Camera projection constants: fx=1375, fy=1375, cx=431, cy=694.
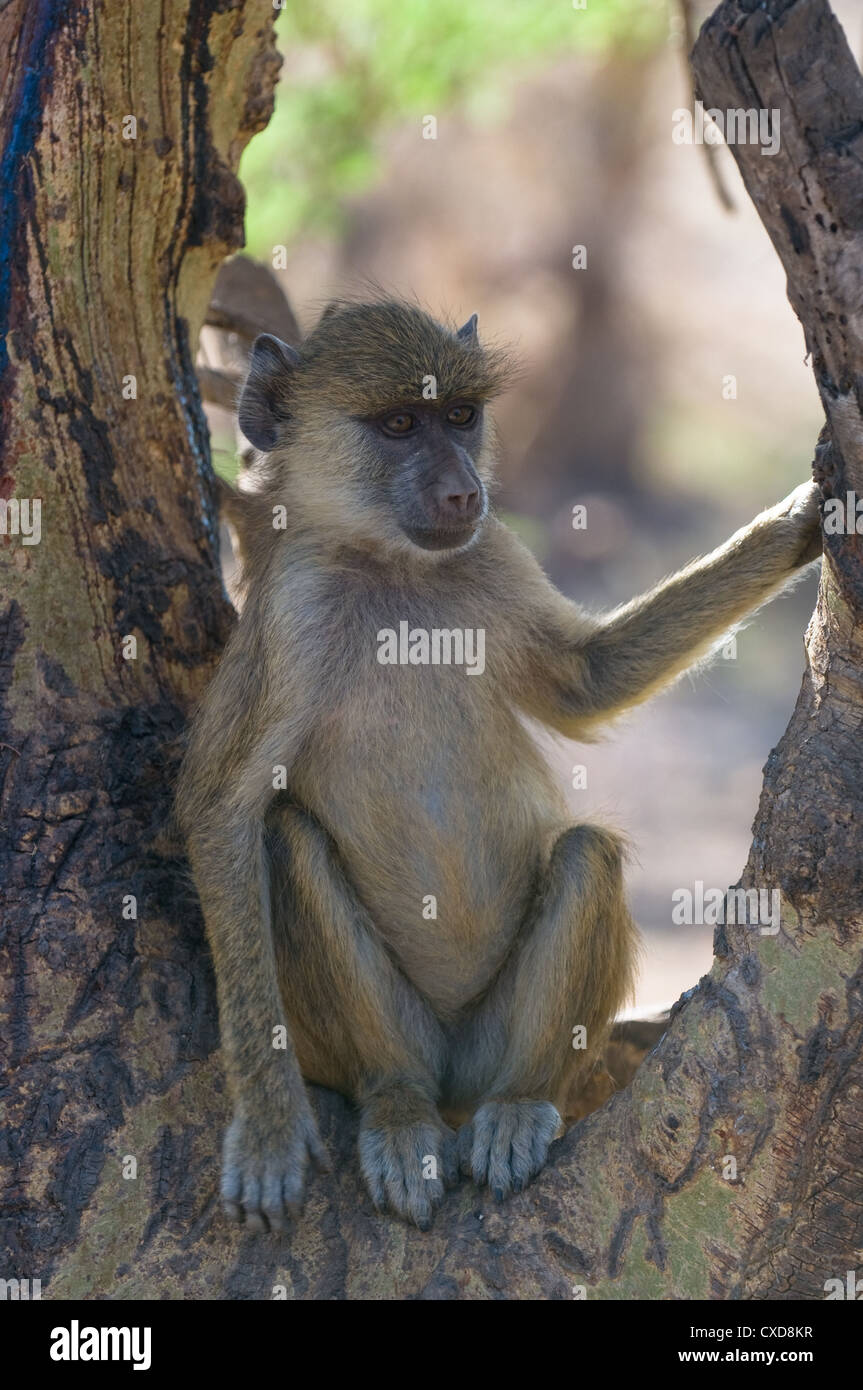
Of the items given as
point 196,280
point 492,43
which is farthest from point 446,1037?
point 492,43

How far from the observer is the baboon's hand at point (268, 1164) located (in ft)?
12.8

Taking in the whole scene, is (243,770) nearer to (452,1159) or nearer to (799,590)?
(452,1159)

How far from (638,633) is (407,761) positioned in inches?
38.3

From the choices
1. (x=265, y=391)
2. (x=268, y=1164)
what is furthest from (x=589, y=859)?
(x=265, y=391)

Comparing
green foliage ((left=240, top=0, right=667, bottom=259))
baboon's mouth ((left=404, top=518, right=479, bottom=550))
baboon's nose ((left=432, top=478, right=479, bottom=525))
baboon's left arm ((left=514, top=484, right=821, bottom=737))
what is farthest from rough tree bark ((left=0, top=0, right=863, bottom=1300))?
green foliage ((left=240, top=0, right=667, bottom=259))

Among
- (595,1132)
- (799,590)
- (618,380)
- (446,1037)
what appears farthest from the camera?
(618,380)

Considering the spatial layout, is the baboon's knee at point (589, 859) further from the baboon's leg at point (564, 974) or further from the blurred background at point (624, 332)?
the blurred background at point (624, 332)

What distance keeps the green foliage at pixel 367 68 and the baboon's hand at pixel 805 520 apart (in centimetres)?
747

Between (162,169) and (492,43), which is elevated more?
(492,43)

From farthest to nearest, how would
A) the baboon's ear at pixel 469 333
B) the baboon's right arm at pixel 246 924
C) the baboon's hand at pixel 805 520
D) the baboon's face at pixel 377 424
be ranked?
the baboon's ear at pixel 469 333 → the baboon's face at pixel 377 424 → the baboon's hand at pixel 805 520 → the baboon's right arm at pixel 246 924

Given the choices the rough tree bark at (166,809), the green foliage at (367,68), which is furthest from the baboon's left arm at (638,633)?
the green foliage at (367,68)

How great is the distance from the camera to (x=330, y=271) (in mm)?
22109
